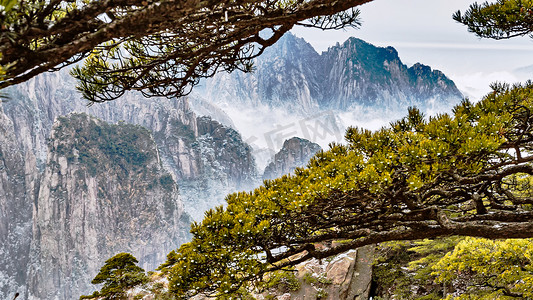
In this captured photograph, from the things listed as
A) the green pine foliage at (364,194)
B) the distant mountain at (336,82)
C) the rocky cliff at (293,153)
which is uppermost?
the distant mountain at (336,82)

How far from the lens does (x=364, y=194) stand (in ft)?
9.05

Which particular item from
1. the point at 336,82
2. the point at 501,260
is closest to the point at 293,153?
the point at 336,82

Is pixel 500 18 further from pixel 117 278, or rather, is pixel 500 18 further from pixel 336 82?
pixel 336 82

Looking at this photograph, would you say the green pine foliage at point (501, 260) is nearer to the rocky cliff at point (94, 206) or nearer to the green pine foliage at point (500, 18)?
the green pine foliage at point (500, 18)

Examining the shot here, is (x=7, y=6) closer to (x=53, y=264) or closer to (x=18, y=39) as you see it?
(x=18, y=39)

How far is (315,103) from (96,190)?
344ft

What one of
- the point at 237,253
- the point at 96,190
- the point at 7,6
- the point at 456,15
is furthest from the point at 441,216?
the point at 96,190

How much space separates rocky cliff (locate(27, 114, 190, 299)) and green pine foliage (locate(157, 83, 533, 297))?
76356mm

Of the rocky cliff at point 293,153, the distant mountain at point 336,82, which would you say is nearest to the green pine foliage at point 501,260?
the rocky cliff at point 293,153

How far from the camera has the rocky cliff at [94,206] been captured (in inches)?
2499

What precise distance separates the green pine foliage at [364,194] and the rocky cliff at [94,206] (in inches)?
3006

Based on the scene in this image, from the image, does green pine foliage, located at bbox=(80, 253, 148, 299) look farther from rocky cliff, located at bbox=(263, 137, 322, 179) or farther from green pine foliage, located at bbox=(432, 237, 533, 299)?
rocky cliff, located at bbox=(263, 137, 322, 179)

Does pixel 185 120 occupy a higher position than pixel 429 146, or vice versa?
pixel 185 120

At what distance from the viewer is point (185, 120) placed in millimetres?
103312
